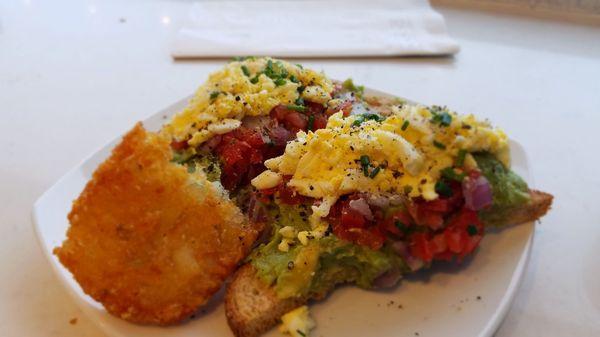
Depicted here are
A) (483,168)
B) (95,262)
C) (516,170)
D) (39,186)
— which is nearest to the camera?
(95,262)

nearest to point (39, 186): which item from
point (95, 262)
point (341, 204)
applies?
point (95, 262)

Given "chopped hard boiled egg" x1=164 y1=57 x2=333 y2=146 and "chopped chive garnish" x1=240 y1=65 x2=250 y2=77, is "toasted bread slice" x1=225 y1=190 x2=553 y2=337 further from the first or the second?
"chopped chive garnish" x1=240 y1=65 x2=250 y2=77

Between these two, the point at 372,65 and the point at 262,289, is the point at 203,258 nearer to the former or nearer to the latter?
the point at 262,289

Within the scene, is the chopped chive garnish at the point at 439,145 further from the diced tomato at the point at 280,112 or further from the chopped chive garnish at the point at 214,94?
the chopped chive garnish at the point at 214,94

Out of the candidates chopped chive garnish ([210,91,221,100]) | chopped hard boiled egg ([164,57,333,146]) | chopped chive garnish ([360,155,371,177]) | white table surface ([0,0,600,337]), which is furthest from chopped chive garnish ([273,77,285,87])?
white table surface ([0,0,600,337])

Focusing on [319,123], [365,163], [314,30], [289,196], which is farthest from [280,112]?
[314,30]

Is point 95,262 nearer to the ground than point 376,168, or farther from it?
nearer to the ground
